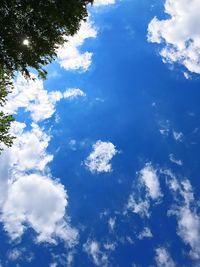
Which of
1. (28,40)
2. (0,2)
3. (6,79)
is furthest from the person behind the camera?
(6,79)

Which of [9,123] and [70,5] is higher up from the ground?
[70,5]

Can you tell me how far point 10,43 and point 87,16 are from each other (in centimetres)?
526

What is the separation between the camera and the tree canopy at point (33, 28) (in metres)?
24.7

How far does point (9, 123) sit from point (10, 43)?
7.15 meters

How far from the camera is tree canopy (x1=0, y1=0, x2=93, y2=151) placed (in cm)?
2472

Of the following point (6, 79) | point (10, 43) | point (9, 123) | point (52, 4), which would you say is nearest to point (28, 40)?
point (10, 43)

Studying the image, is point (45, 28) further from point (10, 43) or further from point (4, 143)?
point (4, 143)

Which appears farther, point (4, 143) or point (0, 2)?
point (4, 143)

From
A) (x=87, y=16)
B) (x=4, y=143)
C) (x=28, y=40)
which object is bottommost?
(x=4, y=143)

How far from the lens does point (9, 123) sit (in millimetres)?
30625

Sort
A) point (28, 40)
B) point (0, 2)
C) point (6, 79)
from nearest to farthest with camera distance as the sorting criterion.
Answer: point (0, 2) < point (28, 40) < point (6, 79)

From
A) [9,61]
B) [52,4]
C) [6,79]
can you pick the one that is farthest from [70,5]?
[6,79]

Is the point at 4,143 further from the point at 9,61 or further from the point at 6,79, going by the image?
the point at 9,61

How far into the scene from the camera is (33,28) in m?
25.7
